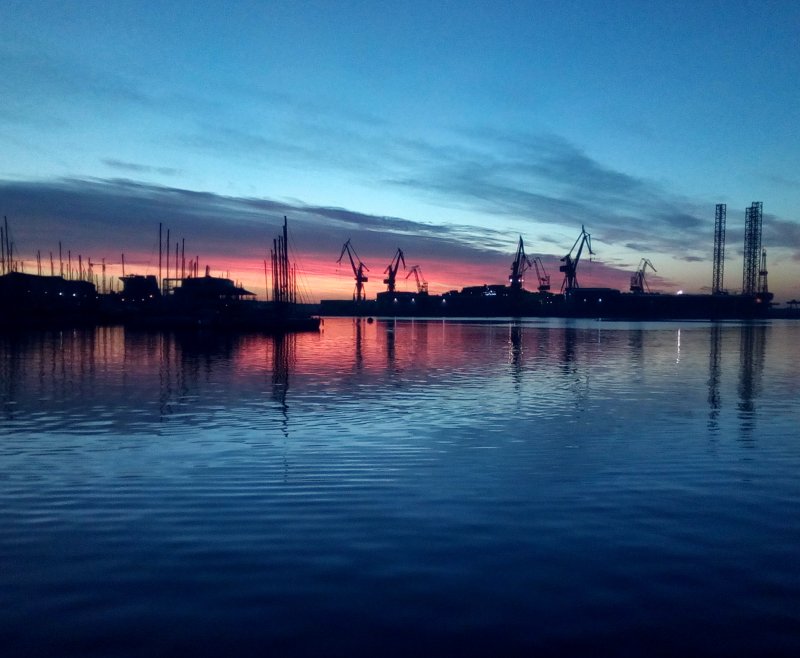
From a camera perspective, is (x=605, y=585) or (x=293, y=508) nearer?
(x=605, y=585)

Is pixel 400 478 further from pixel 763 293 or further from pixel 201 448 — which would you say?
pixel 763 293

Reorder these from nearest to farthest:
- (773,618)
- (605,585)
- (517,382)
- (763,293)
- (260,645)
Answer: (260,645)
(773,618)
(605,585)
(517,382)
(763,293)

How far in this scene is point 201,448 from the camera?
12.8 m

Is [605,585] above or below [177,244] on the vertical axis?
below

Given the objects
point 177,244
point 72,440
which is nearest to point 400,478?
point 72,440

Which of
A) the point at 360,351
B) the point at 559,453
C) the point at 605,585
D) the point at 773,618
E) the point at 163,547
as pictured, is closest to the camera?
the point at 773,618

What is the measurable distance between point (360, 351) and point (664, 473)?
33182mm

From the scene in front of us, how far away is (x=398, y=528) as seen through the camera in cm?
823

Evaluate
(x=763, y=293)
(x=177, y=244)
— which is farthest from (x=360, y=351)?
(x=763, y=293)

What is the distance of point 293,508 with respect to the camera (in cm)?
903

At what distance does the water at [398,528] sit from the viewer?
225 inches

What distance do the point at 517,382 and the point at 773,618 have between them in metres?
18.4

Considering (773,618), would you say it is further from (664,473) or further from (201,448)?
(201,448)

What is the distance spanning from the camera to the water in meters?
5.71
